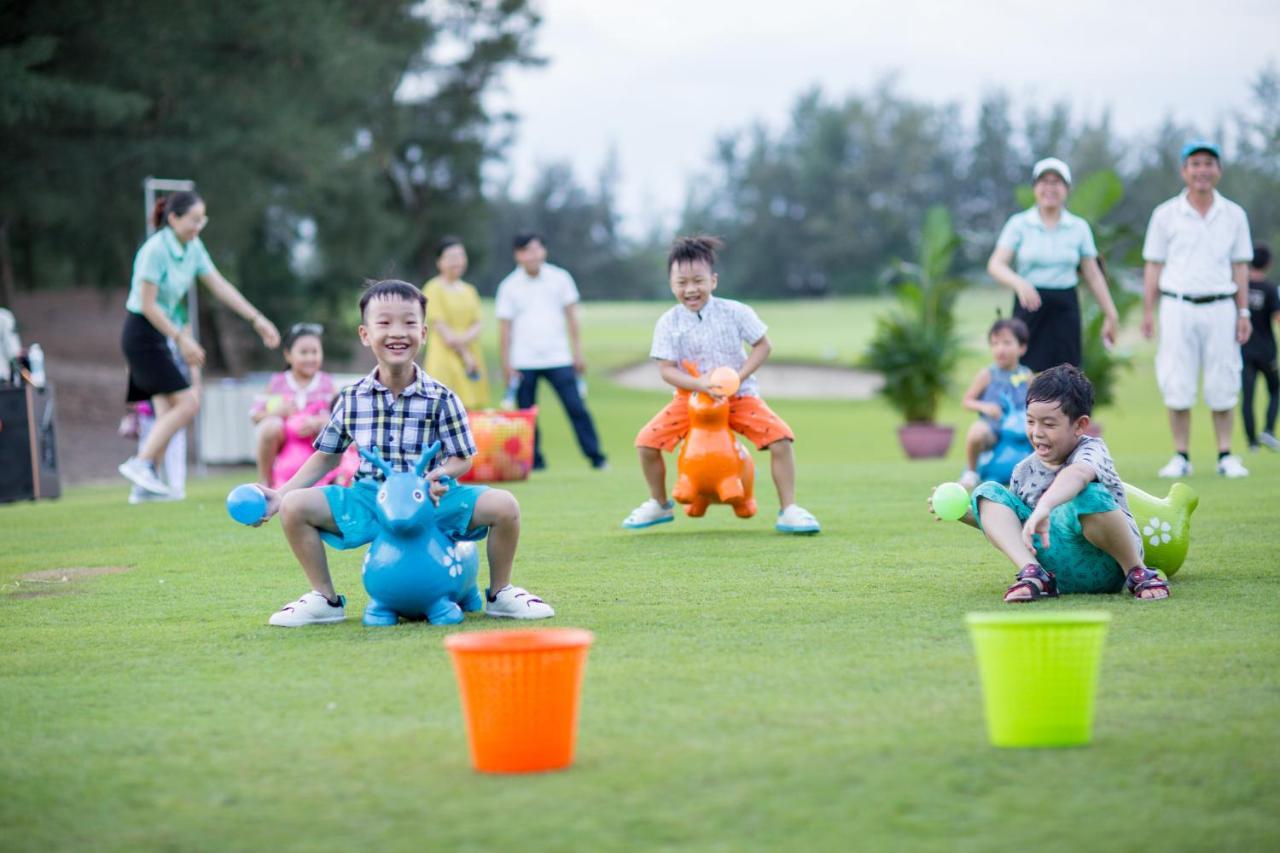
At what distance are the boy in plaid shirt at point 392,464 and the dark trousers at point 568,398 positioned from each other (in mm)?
7111

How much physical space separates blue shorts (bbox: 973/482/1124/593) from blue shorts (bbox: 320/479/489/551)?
1.90 metres

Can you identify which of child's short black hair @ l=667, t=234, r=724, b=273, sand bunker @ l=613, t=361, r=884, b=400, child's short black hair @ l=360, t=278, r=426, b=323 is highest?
child's short black hair @ l=667, t=234, r=724, b=273

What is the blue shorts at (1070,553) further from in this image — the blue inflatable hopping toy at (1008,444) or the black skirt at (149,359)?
the black skirt at (149,359)

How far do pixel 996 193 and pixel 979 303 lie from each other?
25.0 m

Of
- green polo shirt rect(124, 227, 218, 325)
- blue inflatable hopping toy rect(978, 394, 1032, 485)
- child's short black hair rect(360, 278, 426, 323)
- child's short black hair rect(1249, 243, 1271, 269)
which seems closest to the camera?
child's short black hair rect(360, 278, 426, 323)

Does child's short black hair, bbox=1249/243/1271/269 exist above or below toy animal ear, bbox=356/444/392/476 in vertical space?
above

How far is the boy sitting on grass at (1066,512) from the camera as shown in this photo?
5.24m

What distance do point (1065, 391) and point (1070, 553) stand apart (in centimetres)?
59

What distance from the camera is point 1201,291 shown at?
33.0 feet

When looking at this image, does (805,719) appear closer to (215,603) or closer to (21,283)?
(215,603)

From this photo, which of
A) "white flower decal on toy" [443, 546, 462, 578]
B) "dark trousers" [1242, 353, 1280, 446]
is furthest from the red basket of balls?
"dark trousers" [1242, 353, 1280, 446]

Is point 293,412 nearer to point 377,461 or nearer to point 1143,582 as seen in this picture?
point 377,461

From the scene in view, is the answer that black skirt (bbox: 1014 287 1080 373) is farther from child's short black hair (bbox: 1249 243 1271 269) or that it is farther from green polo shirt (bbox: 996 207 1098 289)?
child's short black hair (bbox: 1249 243 1271 269)

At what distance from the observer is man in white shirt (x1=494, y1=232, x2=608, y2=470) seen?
41.1ft
